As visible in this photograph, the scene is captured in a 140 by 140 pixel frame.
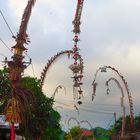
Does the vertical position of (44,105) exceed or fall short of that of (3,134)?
it exceeds it

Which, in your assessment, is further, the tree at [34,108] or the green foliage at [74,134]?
the green foliage at [74,134]

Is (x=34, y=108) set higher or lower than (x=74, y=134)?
lower

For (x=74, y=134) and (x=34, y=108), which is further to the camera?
(x=74, y=134)

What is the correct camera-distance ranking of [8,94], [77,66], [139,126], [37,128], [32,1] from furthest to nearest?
[139,126] < [37,128] < [8,94] < [32,1] < [77,66]

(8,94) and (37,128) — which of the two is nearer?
(8,94)

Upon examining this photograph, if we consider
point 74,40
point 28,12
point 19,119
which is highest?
point 28,12

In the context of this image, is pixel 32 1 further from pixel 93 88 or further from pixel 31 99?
pixel 93 88

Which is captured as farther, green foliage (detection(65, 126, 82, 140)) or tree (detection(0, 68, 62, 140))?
green foliage (detection(65, 126, 82, 140))

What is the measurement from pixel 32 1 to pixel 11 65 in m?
4.21

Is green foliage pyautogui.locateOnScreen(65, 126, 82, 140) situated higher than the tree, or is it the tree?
green foliage pyautogui.locateOnScreen(65, 126, 82, 140)

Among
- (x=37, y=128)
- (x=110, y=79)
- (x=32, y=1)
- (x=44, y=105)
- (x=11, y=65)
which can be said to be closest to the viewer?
(x=11, y=65)

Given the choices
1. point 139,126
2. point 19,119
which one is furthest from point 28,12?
point 139,126

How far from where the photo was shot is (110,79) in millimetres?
54812

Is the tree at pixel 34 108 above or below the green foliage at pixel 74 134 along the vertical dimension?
below
